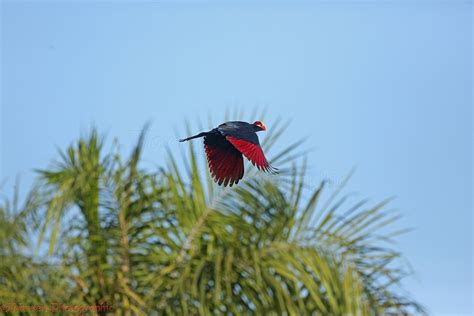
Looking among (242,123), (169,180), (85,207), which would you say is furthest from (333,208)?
(242,123)

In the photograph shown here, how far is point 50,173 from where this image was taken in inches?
373

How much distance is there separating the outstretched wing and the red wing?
812 mm

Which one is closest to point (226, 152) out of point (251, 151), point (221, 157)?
point (221, 157)

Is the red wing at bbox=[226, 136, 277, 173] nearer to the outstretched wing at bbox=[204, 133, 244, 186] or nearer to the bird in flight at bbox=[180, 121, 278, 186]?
the bird in flight at bbox=[180, 121, 278, 186]

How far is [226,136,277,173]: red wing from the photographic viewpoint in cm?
625

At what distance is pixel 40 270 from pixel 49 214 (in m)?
0.48

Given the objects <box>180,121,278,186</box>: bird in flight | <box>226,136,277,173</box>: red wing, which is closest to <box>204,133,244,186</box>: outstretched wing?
<box>180,121,278,186</box>: bird in flight

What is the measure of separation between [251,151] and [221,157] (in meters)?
0.97

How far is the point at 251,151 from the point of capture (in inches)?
247

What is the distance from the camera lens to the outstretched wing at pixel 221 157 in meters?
7.20

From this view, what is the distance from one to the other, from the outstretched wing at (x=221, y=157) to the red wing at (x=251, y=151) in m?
0.81

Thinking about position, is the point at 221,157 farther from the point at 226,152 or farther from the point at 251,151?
the point at 251,151

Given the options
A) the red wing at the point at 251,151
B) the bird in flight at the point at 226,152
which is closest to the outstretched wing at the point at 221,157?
the bird in flight at the point at 226,152

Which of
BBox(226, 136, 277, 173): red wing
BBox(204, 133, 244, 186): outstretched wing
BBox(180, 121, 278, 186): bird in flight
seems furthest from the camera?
BBox(204, 133, 244, 186): outstretched wing
